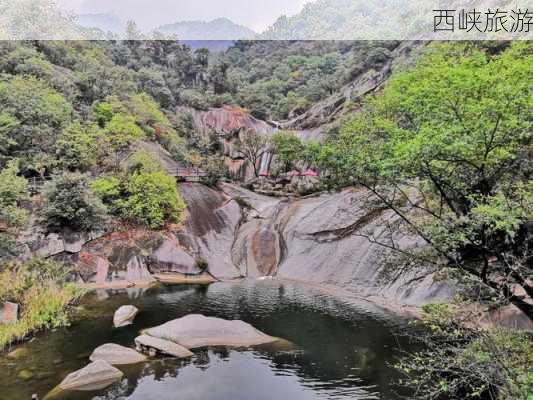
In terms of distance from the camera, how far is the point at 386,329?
1608 centimetres

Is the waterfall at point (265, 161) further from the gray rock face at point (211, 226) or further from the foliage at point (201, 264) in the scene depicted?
the foliage at point (201, 264)

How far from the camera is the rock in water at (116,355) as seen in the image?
12742 millimetres

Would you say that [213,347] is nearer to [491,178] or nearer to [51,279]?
[51,279]

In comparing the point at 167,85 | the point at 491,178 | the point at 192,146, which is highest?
the point at 167,85

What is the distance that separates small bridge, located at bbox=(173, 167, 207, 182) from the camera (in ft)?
112

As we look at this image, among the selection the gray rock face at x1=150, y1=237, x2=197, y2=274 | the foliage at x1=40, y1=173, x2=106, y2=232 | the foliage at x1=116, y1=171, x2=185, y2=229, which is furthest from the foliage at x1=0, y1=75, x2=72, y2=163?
the gray rock face at x1=150, y1=237, x2=197, y2=274

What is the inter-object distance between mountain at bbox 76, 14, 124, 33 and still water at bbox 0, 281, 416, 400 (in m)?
64.2

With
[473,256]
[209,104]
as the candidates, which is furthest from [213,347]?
[209,104]

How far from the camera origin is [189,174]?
35.0m

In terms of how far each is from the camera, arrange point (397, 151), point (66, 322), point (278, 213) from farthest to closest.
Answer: point (278, 213), point (66, 322), point (397, 151)

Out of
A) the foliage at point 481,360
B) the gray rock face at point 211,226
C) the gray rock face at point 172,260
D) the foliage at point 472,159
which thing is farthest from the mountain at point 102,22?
the foliage at point 481,360

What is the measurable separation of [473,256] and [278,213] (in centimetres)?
1878

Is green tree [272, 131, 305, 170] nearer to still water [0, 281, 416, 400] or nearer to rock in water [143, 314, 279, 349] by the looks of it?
still water [0, 281, 416, 400]

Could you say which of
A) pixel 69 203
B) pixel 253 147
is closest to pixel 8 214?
pixel 69 203
